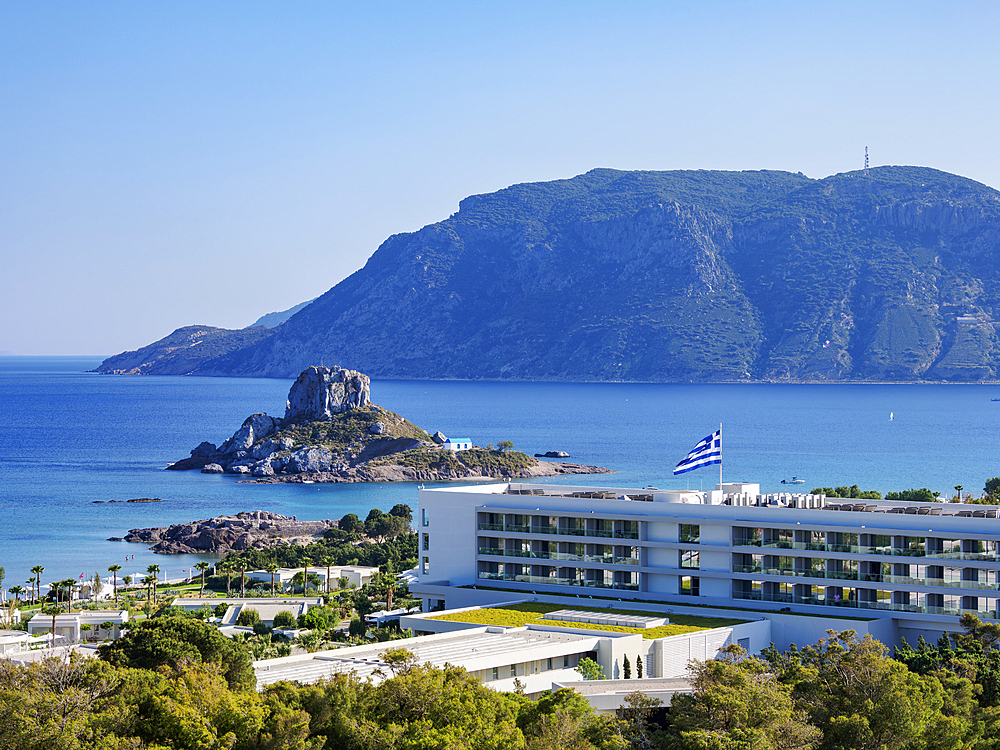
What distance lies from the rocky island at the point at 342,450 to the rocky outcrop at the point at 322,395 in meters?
0.16

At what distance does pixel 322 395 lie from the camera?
194 meters

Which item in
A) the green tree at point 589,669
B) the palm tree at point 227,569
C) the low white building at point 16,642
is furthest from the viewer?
the palm tree at point 227,569

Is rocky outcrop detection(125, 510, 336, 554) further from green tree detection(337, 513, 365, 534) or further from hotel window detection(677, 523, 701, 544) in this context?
hotel window detection(677, 523, 701, 544)

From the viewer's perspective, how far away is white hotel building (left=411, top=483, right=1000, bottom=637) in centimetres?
5044

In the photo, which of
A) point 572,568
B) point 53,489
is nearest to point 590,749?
point 572,568

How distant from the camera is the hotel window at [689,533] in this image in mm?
55453

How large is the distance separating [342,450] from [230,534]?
6700cm

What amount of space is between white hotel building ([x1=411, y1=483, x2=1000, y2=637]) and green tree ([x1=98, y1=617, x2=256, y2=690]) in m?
22.3

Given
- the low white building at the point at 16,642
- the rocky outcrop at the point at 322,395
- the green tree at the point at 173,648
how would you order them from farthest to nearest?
the rocky outcrop at the point at 322,395
the low white building at the point at 16,642
the green tree at the point at 173,648

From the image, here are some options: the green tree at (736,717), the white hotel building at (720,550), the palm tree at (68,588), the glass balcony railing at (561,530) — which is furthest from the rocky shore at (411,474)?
the green tree at (736,717)

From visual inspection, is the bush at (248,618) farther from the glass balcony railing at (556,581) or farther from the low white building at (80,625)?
the glass balcony railing at (556,581)

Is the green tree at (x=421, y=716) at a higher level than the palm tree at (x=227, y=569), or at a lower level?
higher

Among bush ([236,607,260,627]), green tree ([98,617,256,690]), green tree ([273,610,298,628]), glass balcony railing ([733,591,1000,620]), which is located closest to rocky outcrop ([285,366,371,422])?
bush ([236,607,260,627])

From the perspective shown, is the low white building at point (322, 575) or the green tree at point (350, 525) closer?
the low white building at point (322, 575)
